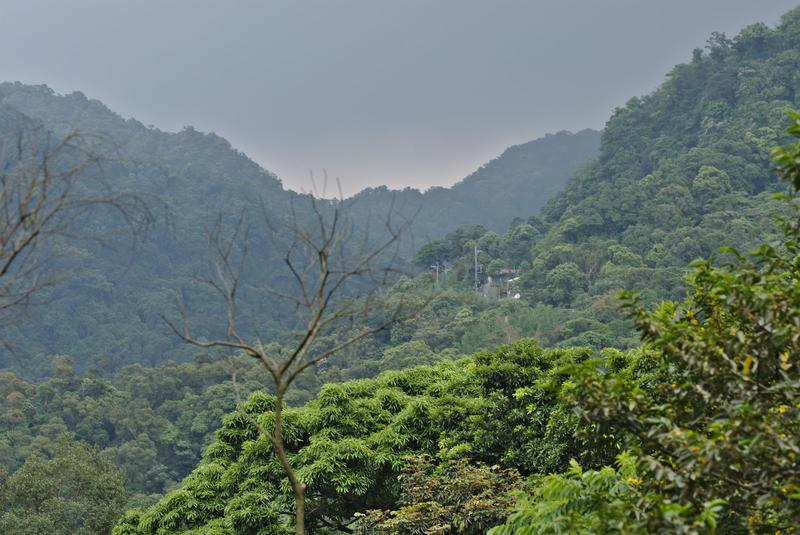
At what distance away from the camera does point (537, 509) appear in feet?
15.4

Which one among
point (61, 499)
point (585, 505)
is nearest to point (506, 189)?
point (61, 499)

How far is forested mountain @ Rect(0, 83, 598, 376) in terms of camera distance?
5597cm

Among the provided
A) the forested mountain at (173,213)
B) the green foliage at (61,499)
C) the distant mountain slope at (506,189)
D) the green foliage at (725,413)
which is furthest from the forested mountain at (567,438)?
the distant mountain slope at (506,189)

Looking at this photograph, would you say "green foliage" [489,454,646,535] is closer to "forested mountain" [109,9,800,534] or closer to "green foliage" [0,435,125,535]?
"forested mountain" [109,9,800,534]

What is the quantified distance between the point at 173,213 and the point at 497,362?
5839cm

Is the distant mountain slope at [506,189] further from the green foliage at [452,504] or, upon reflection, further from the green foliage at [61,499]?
the green foliage at [452,504]

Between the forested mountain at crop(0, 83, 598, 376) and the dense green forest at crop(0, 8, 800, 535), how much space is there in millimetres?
318

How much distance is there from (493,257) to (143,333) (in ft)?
80.7

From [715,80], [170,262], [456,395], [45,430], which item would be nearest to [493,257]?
[715,80]

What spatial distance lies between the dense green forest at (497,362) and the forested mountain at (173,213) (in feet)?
1.04

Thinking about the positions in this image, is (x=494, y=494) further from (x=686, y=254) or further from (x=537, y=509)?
(x=686, y=254)

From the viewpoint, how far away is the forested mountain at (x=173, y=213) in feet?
184

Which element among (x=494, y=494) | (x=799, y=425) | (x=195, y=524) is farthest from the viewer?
(x=195, y=524)

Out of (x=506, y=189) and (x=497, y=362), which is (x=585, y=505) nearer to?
(x=497, y=362)
